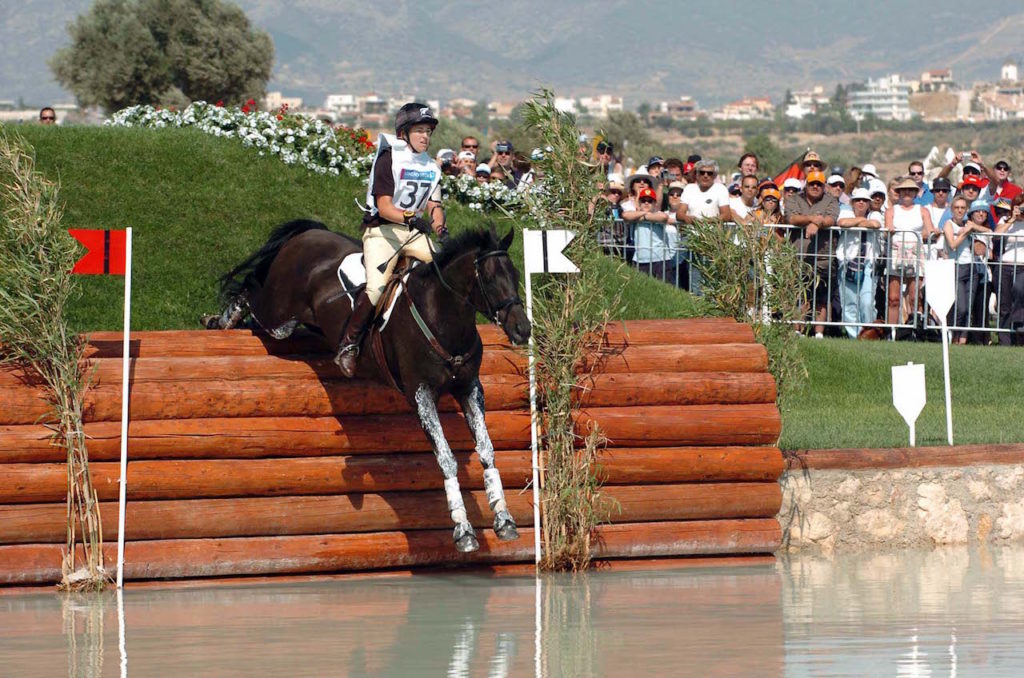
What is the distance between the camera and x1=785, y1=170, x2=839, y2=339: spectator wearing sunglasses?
17953 mm

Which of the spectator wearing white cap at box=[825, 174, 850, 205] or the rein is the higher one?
the spectator wearing white cap at box=[825, 174, 850, 205]

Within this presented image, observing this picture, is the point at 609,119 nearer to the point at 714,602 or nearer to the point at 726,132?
the point at 714,602

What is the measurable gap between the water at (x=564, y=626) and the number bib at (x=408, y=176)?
2.39 m

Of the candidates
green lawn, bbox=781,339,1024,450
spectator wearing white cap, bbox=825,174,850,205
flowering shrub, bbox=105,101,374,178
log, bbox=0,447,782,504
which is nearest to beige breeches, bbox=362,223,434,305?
log, bbox=0,447,782,504

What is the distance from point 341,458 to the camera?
10.7m

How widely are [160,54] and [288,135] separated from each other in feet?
103

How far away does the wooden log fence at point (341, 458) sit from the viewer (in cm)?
1027

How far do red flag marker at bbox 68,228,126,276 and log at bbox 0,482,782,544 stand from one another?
1.45 m

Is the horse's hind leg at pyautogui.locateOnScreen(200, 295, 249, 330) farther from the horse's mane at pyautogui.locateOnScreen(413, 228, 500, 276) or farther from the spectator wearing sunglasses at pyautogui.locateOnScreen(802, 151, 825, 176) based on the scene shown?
the spectator wearing sunglasses at pyautogui.locateOnScreen(802, 151, 825, 176)

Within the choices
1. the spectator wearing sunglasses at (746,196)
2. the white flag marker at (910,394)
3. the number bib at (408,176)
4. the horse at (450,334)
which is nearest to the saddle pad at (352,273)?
the horse at (450,334)

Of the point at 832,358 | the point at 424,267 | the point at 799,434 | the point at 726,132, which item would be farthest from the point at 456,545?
the point at 726,132

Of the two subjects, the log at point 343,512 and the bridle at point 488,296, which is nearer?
the bridle at point 488,296

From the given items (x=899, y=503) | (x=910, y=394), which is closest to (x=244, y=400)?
(x=899, y=503)

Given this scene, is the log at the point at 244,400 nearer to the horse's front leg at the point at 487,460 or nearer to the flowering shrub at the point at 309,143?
the horse's front leg at the point at 487,460
